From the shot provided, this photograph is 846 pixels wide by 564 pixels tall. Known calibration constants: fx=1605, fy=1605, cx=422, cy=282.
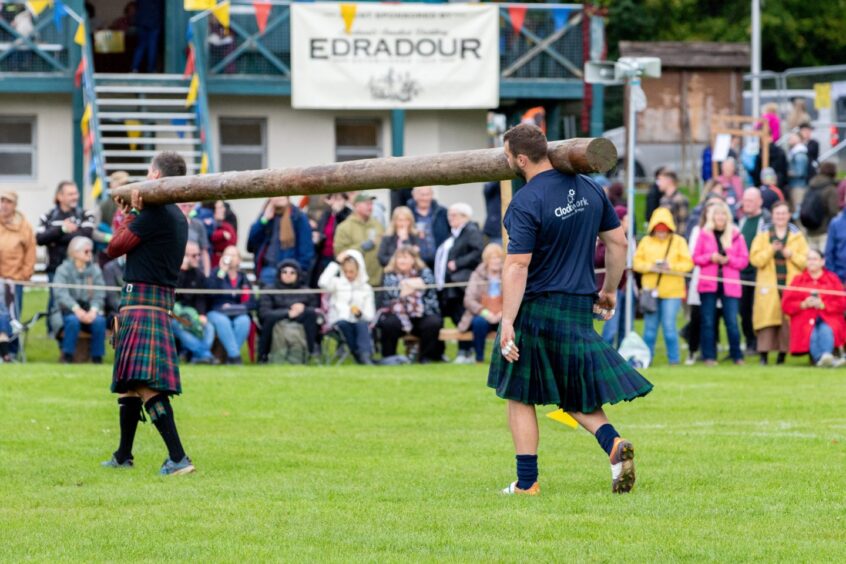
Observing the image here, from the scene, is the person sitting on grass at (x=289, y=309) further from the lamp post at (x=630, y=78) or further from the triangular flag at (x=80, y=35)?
the triangular flag at (x=80, y=35)

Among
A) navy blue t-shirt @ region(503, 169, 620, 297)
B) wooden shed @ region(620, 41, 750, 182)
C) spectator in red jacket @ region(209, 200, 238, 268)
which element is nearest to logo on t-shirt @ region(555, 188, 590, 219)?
navy blue t-shirt @ region(503, 169, 620, 297)

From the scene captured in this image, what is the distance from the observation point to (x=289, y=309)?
1480cm

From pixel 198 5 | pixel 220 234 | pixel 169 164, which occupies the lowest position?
pixel 220 234

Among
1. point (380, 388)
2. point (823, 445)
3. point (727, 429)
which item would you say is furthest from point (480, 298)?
point (823, 445)

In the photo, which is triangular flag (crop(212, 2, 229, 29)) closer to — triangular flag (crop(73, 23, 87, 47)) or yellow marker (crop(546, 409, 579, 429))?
triangular flag (crop(73, 23, 87, 47))

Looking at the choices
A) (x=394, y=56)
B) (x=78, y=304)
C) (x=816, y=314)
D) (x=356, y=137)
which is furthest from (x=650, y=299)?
(x=356, y=137)

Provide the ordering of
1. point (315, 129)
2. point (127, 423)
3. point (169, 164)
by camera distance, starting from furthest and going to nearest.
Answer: point (315, 129) < point (127, 423) < point (169, 164)

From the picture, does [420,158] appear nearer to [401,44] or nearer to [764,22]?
[401,44]

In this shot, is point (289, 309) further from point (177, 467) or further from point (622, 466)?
point (622, 466)

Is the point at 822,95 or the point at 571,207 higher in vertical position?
the point at 822,95

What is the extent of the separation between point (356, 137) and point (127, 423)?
51.0 feet

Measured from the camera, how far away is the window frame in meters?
22.8

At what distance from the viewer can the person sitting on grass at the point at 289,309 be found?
14.8 meters

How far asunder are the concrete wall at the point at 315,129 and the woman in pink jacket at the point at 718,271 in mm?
8325
